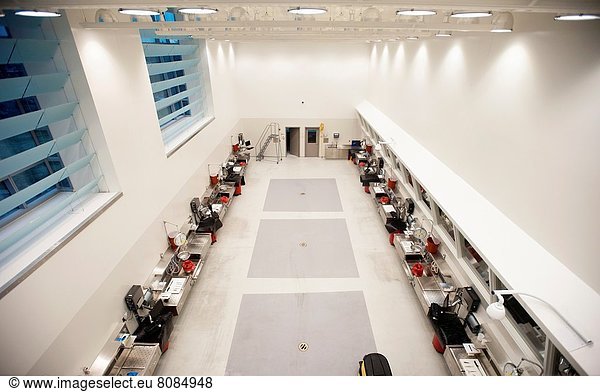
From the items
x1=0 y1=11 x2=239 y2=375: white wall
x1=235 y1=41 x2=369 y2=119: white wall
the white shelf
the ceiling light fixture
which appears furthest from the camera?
x1=235 y1=41 x2=369 y2=119: white wall

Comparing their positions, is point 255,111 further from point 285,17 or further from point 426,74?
point 426,74

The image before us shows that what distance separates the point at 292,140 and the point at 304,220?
6.75 meters

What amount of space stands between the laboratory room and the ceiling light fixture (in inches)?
0.8

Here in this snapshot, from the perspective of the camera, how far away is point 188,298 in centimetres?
618

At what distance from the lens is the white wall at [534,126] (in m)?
3.05

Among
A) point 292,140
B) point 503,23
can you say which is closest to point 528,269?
point 503,23

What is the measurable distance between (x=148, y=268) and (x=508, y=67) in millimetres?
6800

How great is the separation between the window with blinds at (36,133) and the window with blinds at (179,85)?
7.66 feet

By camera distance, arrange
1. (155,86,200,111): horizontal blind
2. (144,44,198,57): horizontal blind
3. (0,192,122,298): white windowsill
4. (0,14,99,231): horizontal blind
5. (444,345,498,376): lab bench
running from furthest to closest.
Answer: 1. (155,86,200,111): horizontal blind
2. (144,44,198,57): horizontal blind
3. (444,345,498,376): lab bench
4. (0,14,99,231): horizontal blind
5. (0,192,122,298): white windowsill

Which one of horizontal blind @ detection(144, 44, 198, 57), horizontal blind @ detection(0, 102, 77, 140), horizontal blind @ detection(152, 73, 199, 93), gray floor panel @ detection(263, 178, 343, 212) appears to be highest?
horizontal blind @ detection(144, 44, 198, 57)

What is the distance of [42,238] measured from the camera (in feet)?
11.5

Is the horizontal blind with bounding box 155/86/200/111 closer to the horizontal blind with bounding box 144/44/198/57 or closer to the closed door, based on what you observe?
the horizontal blind with bounding box 144/44/198/57

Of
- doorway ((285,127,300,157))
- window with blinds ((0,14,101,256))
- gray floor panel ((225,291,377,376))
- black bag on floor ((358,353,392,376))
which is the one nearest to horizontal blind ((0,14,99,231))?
window with blinds ((0,14,101,256))

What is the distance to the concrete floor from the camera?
4.98m
